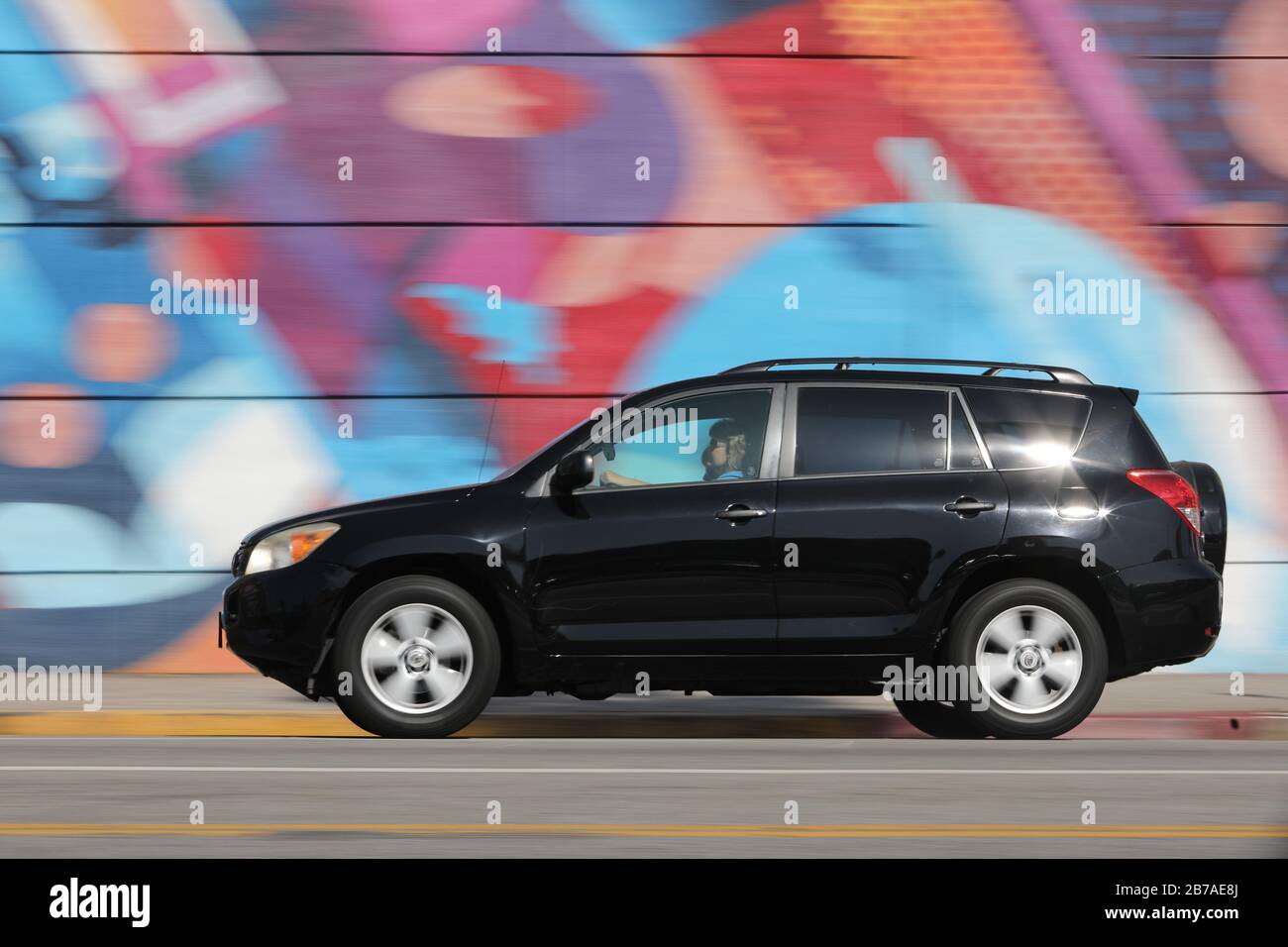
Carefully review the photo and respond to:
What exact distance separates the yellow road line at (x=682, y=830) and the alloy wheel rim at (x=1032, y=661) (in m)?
2.60

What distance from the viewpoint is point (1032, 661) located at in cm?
962

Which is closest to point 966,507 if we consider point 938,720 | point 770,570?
point 770,570

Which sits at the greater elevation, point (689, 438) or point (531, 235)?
point (531, 235)

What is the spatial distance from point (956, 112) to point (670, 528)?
18.4 ft

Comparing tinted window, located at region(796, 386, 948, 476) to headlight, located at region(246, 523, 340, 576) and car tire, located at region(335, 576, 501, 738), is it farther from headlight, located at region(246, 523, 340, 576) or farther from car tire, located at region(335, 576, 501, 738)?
headlight, located at region(246, 523, 340, 576)

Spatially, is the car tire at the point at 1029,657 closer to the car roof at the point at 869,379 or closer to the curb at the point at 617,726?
the curb at the point at 617,726

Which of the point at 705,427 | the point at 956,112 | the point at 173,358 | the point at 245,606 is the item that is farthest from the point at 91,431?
→ the point at 956,112

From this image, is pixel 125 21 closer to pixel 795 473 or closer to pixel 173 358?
pixel 173 358

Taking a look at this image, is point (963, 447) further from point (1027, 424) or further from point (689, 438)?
point (689, 438)

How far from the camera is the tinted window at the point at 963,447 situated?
9.66 meters

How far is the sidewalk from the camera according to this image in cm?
1031

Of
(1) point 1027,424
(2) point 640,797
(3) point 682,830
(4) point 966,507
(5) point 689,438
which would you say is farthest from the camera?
(5) point 689,438

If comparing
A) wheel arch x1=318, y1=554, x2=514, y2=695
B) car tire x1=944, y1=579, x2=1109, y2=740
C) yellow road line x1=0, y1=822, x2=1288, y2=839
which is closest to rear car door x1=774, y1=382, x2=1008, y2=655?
car tire x1=944, y1=579, x2=1109, y2=740

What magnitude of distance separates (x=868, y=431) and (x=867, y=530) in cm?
55
